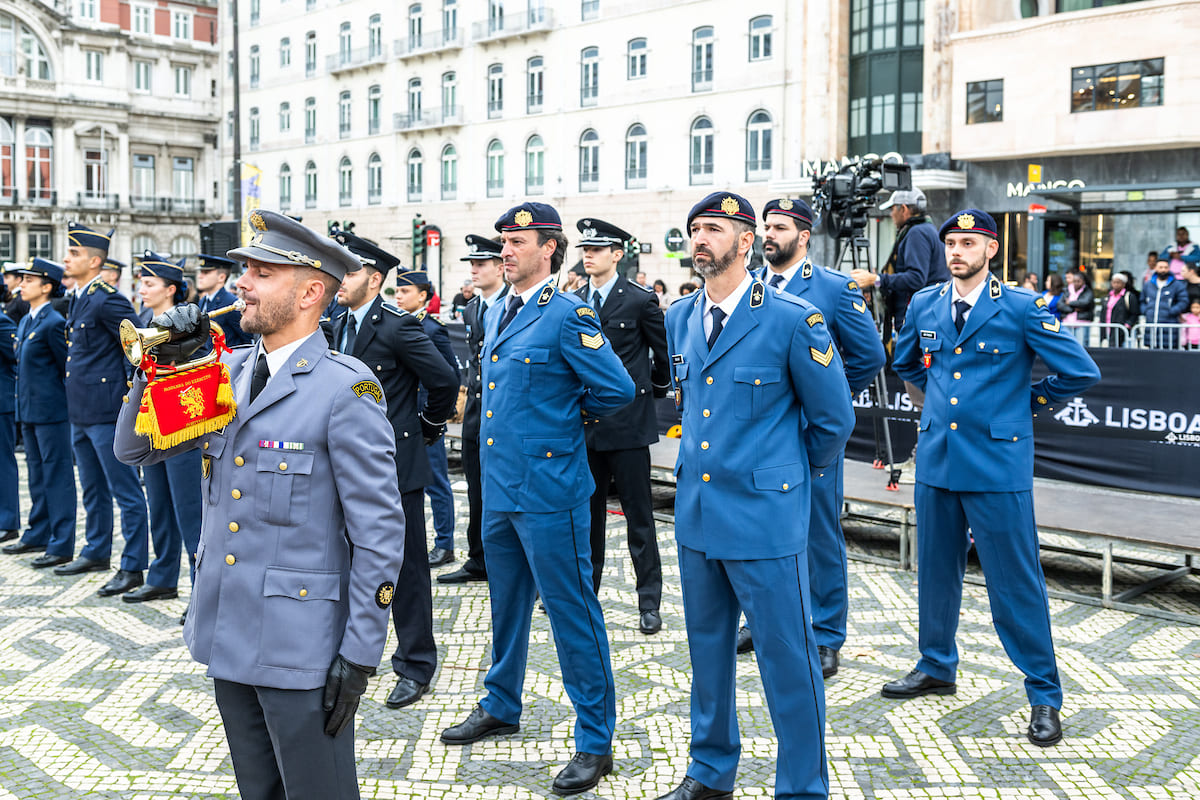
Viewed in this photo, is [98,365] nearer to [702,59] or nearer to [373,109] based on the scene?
[702,59]

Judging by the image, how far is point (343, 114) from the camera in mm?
49375

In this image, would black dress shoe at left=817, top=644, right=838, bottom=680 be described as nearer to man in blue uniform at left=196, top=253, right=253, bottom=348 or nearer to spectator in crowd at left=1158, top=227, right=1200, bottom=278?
man in blue uniform at left=196, top=253, right=253, bottom=348

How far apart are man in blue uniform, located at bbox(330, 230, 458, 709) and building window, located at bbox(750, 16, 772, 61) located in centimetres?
3042

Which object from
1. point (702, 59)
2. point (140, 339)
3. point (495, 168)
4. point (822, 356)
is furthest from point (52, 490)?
point (495, 168)

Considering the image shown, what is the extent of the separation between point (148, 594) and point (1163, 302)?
13968 millimetres

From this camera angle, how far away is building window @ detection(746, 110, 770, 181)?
3426 centimetres

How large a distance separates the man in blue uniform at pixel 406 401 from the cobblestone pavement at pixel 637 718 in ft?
0.88

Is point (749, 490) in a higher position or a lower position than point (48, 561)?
higher

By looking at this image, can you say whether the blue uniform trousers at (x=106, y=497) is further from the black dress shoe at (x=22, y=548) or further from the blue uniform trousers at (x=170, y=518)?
the black dress shoe at (x=22, y=548)

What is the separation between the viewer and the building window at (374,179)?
48.0m

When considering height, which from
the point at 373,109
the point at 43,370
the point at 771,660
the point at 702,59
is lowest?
the point at 771,660

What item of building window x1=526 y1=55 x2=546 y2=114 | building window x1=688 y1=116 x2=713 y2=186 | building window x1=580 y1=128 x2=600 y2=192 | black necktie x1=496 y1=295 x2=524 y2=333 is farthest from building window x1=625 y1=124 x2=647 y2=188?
black necktie x1=496 y1=295 x2=524 y2=333

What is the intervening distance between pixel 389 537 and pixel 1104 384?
8.84 metres

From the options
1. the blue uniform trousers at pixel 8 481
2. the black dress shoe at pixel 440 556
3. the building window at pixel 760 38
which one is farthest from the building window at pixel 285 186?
the black dress shoe at pixel 440 556
